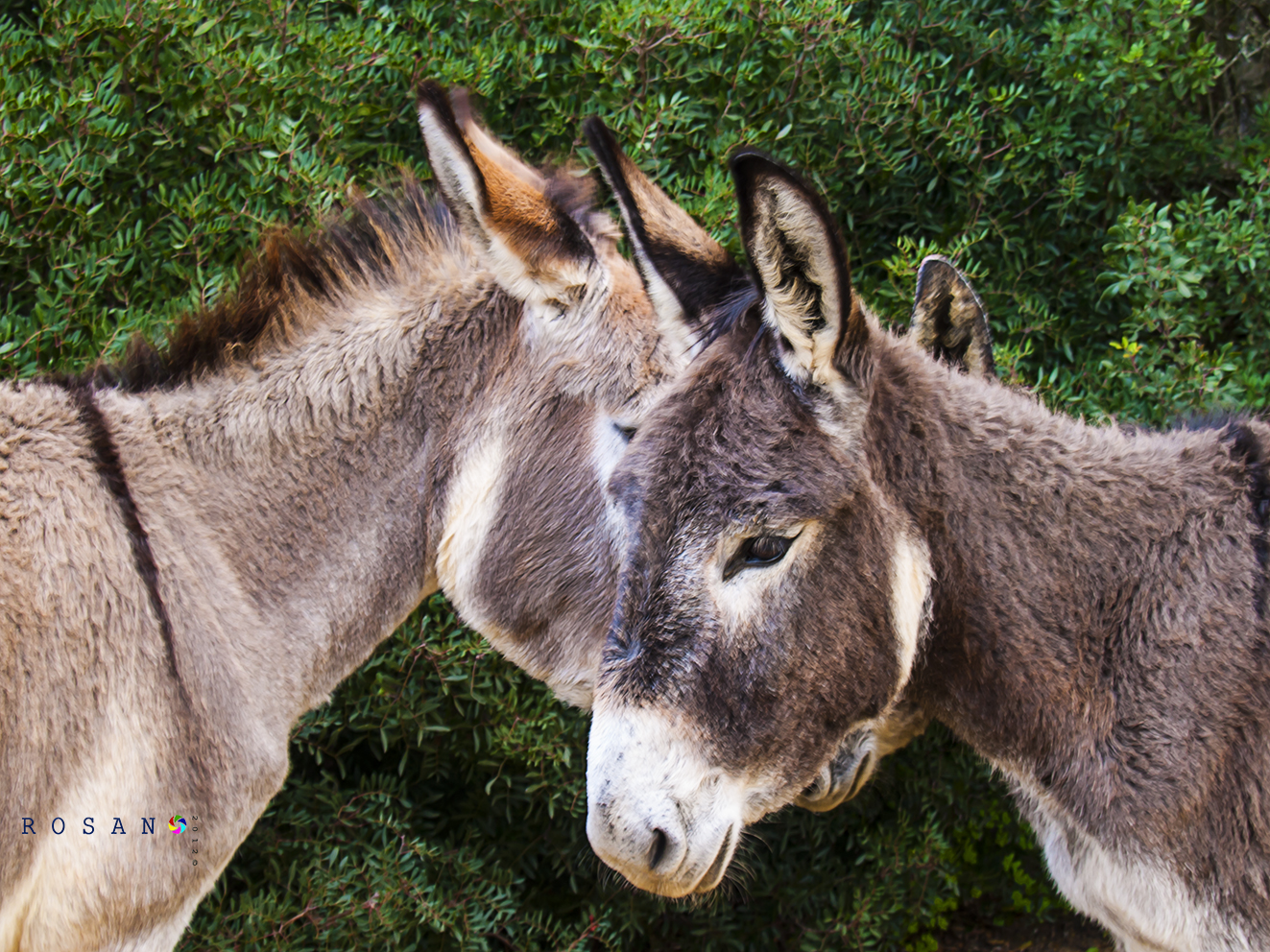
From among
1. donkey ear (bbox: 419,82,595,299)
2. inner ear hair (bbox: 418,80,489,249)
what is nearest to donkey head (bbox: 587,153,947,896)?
donkey ear (bbox: 419,82,595,299)

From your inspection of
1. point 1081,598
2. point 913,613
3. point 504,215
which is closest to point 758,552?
point 913,613

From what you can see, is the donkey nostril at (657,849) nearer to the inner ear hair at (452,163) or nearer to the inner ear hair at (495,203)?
the inner ear hair at (495,203)

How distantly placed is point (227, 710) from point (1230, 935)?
176cm

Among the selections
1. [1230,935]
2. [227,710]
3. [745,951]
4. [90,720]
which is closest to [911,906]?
[745,951]

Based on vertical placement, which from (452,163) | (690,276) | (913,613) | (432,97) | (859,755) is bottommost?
(859,755)

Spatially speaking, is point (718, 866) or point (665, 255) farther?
point (665, 255)

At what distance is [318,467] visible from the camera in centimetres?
210

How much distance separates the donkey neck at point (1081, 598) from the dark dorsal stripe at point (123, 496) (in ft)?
4.43

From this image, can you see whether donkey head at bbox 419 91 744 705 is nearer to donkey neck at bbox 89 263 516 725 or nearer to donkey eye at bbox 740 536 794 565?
donkey neck at bbox 89 263 516 725

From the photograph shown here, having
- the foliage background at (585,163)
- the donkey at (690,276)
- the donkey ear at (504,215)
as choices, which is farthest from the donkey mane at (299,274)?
the foliage background at (585,163)

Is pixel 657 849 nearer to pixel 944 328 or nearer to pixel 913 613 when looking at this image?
pixel 913 613

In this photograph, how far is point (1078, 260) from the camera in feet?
12.1

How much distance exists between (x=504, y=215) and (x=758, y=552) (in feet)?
3.14

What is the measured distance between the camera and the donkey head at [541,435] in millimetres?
2121
